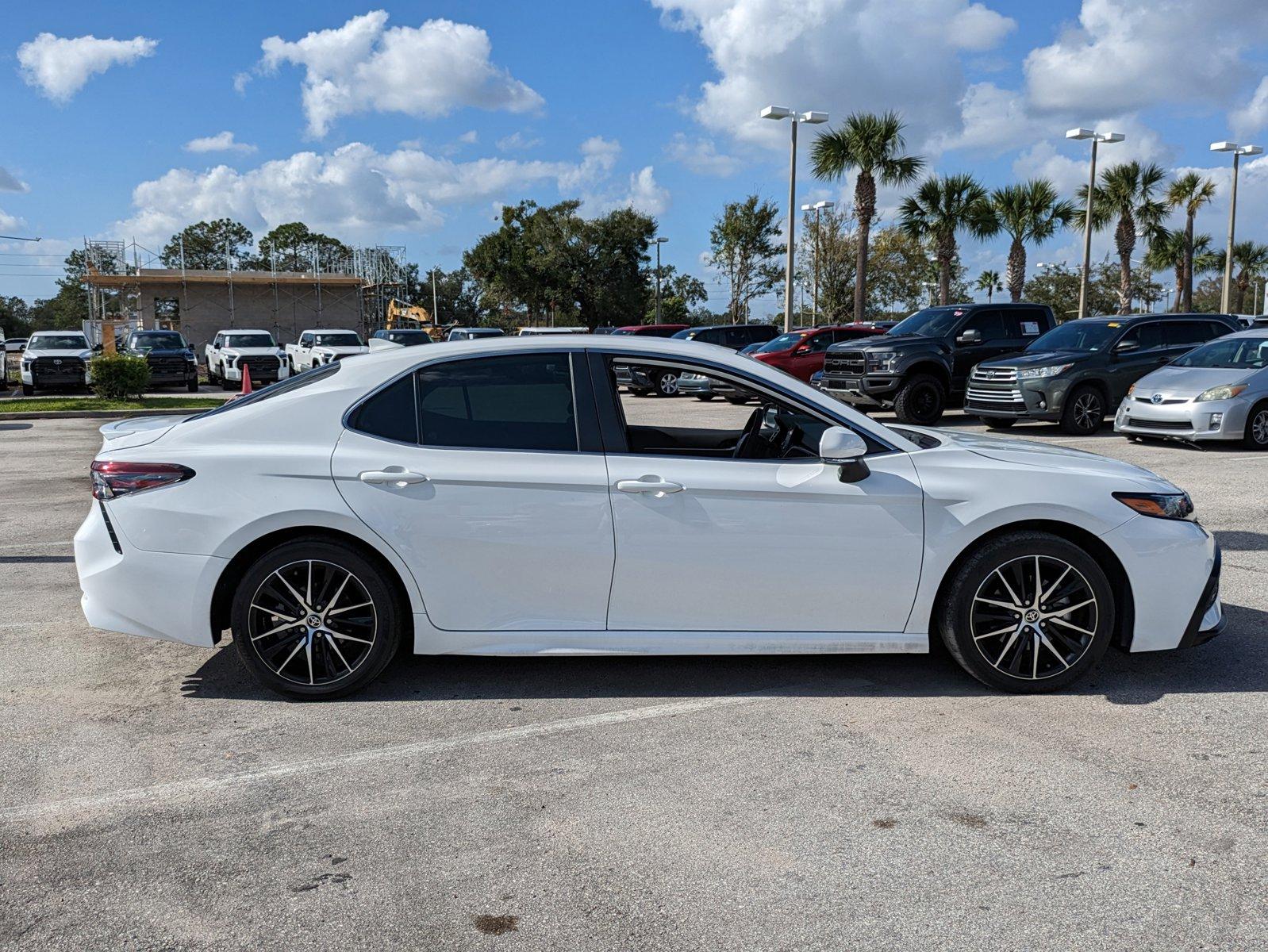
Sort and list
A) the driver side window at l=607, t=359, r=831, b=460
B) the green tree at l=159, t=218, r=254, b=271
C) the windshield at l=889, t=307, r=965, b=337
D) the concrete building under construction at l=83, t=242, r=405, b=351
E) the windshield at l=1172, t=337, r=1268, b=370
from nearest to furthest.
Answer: the driver side window at l=607, t=359, r=831, b=460 < the windshield at l=1172, t=337, r=1268, b=370 < the windshield at l=889, t=307, r=965, b=337 < the concrete building under construction at l=83, t=242, r=405, b=351 < the green tree at l=159, t=218, r=254, b=271

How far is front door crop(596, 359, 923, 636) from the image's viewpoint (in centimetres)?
439

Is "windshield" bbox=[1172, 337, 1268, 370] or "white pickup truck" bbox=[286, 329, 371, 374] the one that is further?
"white pickup truck" bbox=[286, 329, 371, 374]

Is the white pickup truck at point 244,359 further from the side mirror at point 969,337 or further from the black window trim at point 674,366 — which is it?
the black window trim at point 674,366

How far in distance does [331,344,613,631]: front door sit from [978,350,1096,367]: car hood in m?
12.4

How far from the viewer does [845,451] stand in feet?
14.0

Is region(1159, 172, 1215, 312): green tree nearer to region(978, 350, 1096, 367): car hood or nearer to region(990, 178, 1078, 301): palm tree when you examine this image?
region(990, 178, 1078, 301): palm tree

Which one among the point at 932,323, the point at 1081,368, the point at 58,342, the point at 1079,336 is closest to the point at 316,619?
the point at 1081,368

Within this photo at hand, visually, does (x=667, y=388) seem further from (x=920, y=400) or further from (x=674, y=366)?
(x=674, y=366)

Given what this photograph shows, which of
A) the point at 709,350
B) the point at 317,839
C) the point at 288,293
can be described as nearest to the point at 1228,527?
the point at 709,350

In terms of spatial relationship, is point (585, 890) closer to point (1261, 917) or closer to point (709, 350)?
point (1261, 917)

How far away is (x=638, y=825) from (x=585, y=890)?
A: 0.42 meters

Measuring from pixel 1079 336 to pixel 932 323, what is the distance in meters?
A: 2.72

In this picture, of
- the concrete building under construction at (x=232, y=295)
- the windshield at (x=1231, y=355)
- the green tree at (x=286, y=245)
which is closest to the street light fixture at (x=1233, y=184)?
the windshield at (x=1231, y=355)

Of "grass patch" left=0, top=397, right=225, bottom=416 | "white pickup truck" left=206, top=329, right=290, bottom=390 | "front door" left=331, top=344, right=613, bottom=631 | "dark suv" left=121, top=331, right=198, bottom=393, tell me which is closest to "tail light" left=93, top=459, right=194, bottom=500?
"front door" left=331, top=344, right=613, bottom=631
